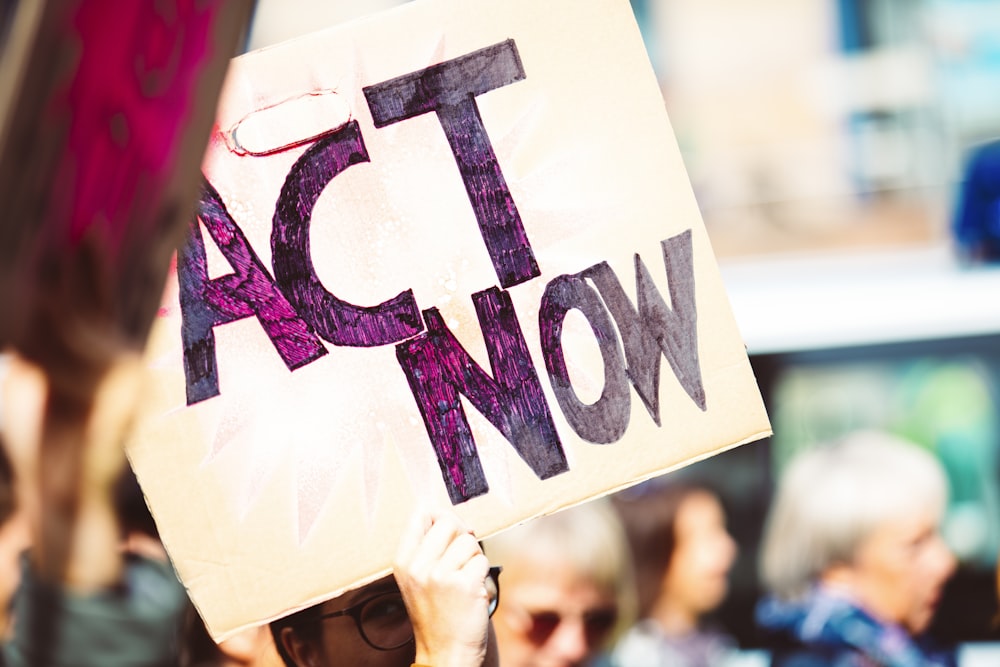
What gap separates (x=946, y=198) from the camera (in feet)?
41.1

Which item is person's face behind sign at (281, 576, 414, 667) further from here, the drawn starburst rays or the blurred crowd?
the drawn starburst rays

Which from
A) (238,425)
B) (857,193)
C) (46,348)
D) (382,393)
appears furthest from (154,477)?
(857,193)

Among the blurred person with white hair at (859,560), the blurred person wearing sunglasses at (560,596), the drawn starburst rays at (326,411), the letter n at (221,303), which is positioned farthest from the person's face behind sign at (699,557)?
the letter n at (221,303)

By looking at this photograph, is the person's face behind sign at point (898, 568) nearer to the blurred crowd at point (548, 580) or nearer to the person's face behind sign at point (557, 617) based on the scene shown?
the blurred crowd at point (548, 580)

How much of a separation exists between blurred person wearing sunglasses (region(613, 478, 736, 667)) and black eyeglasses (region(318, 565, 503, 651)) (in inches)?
110

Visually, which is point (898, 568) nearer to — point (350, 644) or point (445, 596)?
point (350, 644)

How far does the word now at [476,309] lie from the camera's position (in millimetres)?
1672

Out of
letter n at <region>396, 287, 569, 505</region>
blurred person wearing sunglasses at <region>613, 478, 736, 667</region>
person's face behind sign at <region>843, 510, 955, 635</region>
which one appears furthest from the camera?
blurred person wearing sunglasses at <region>613, 478, 736, 667</region>

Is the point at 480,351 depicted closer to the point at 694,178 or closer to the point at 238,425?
the point at 238,425

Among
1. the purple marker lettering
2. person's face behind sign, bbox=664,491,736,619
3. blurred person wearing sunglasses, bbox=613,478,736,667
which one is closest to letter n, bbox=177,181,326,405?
the purple marker lettering

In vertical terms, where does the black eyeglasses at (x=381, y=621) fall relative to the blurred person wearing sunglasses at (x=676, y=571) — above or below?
above

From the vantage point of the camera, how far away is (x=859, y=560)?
376cm

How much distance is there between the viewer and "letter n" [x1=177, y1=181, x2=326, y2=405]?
166cm

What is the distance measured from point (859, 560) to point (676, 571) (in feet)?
3.88
